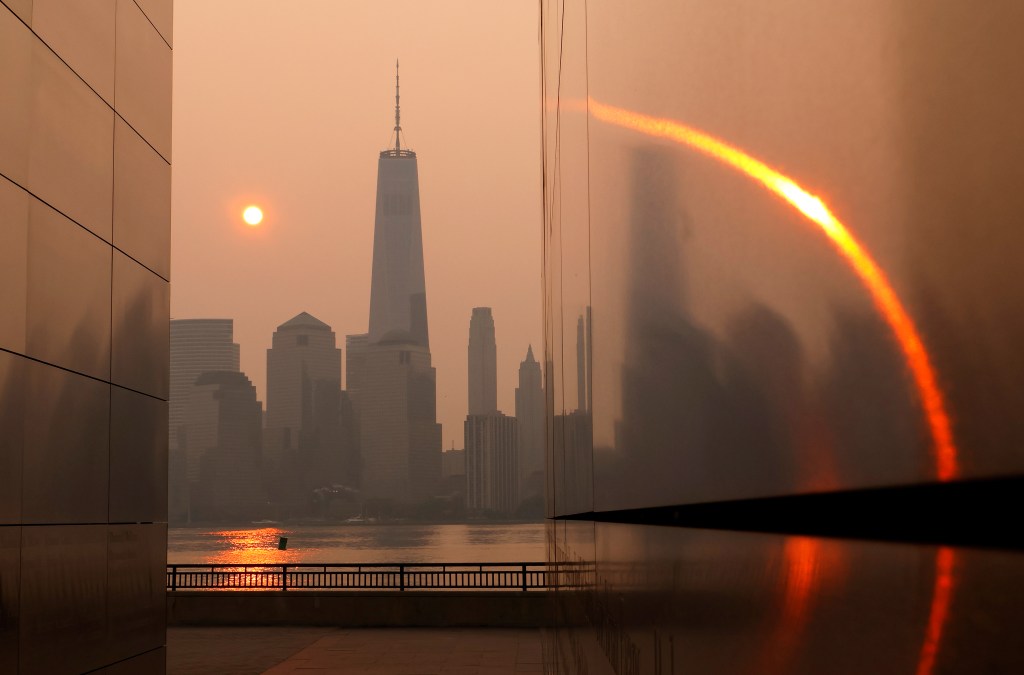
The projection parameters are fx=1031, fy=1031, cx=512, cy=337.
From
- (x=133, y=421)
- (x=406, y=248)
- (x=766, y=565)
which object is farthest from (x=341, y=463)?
(x=766, y=565)

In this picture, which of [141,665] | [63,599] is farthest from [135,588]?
[63,599]

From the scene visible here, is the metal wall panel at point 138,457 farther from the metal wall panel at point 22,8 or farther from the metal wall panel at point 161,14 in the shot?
the metal wall panel at point 161,14

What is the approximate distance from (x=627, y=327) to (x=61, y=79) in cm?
619

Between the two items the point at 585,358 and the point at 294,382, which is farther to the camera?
the point at 294,382

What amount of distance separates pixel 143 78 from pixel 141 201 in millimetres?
1029

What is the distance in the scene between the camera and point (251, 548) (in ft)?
323

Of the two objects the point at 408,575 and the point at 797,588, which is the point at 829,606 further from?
the point at 408,575

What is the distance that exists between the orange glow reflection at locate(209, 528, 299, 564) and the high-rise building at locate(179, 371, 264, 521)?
3.39 metres

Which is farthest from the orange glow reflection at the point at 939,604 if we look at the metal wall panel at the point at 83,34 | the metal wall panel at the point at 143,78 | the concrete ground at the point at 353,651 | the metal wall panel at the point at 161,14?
the concrete ground at the point at 353,651

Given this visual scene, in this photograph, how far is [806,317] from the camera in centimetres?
47

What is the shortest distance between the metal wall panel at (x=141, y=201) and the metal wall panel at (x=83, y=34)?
1.31 ft

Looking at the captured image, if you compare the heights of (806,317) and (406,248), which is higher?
(406,248)

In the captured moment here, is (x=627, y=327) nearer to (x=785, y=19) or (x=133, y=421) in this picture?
(x=785, y=19)

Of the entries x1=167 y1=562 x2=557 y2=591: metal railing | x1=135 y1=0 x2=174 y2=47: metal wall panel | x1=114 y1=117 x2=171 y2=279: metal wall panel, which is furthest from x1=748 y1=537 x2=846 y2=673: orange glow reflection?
x1=167 y1=562 x2=557 y2=591: metal railing
